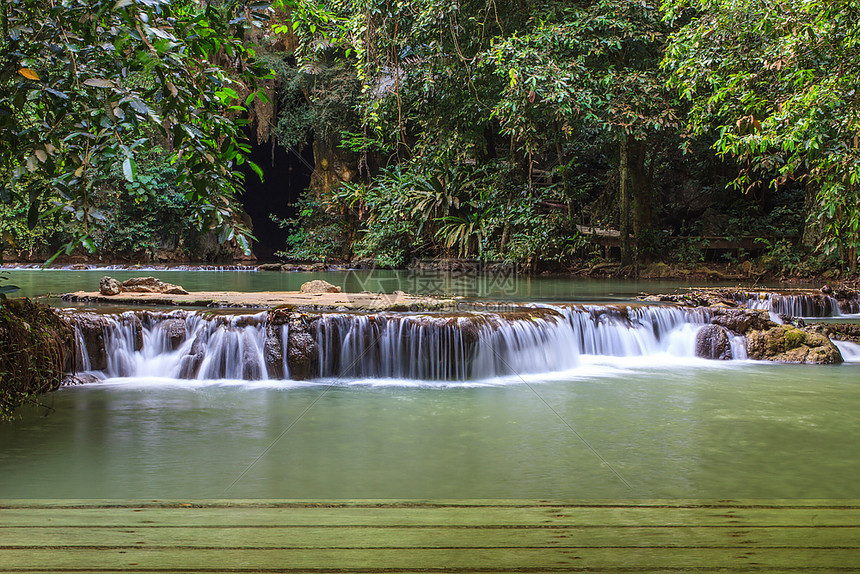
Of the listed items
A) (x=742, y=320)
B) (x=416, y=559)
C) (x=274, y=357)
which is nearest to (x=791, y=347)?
(x=742, y=320)

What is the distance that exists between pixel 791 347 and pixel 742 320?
27.0 inches

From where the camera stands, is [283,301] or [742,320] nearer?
[283,301]

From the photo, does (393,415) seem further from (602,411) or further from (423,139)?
(423,139)

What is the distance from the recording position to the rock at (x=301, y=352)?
762 centimetres

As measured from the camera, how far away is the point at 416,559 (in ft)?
7.48

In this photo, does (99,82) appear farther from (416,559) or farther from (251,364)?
(251,364)

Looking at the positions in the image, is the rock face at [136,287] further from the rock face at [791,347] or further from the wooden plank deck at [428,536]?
the rock face at [791,347]

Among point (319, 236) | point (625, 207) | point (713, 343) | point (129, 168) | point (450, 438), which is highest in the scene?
point (625, 207)

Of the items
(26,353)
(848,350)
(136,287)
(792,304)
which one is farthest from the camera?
(792,304)

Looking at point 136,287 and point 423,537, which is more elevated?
point 136,287

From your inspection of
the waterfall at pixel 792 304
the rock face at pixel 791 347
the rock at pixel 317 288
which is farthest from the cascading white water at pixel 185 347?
the waterfall at pixel 792 304

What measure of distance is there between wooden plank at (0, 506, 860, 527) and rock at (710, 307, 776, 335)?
22.8ft

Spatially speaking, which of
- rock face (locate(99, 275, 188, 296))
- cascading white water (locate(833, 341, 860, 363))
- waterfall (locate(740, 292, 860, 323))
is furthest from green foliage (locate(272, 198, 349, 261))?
cascading white water (locate(833, 341, 860, 363))

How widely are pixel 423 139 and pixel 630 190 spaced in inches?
228
